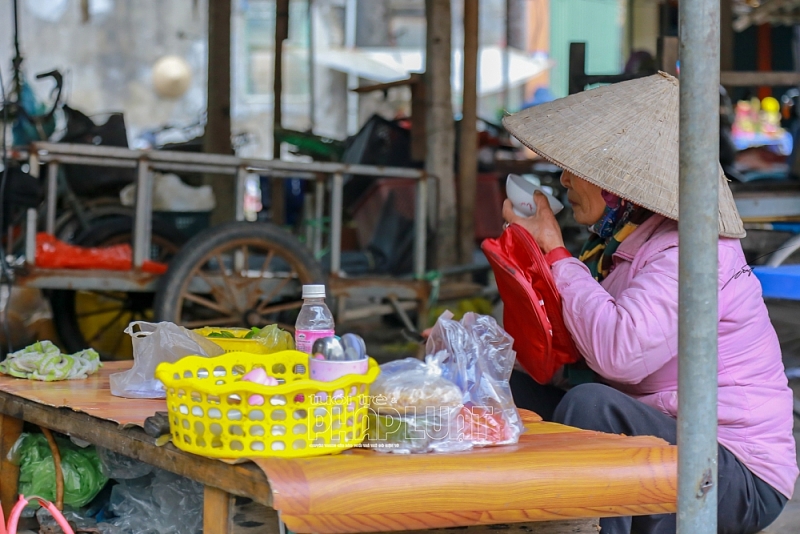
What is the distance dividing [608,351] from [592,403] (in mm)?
123

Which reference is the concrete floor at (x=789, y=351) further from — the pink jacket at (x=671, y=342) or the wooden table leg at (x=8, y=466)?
the wooden table leg at (x=8, y=466)

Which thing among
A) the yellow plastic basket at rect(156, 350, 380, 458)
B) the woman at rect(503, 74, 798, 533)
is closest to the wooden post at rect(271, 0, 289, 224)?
the woman at rect(503, 74, 798, 533)

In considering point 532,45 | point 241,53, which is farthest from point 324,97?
point 532,45

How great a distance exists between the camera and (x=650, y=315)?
1.92 m

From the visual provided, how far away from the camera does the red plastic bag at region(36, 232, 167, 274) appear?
420 cm

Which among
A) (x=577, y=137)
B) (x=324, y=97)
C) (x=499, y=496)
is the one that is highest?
(x=324, y=97)

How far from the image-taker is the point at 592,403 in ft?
6.56

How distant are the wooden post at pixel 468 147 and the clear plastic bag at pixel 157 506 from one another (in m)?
3.29

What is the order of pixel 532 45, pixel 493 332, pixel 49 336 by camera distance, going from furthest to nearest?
pixel 532 45, pixel 49 336, pixel 493 332

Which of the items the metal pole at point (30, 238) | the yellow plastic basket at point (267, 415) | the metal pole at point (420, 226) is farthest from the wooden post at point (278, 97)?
the yellow plastic basket at point (267, 415)

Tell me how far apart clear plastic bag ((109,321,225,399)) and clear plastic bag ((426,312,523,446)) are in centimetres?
53

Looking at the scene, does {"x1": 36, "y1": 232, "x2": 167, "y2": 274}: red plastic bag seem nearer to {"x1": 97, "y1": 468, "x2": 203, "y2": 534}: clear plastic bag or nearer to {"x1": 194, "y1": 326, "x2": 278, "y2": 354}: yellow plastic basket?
{"x1": 97, "y1": 468, "x2": 203, "y2": 534}: clear plastic bag

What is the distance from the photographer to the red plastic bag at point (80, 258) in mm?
A: 4199

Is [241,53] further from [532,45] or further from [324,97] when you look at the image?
[532,45]
